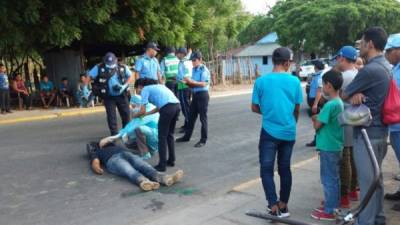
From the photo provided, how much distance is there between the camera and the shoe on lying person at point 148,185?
6.10 m

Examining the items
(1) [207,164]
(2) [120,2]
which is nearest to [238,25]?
(2) [120,2]

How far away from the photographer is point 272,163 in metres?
4.82

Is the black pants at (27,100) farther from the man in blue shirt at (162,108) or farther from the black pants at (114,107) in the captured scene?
the man in blue shirt at (162,108)

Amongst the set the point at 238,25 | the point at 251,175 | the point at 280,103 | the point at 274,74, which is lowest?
the point at 251,175

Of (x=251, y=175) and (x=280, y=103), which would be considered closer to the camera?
(x=280, y=103)

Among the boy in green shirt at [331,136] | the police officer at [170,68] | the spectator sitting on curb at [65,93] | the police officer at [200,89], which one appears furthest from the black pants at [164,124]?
the spectator sitting on curb at [65,93]

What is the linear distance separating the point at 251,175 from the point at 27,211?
3.09 metres

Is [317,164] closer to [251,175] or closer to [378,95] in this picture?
[251,175]

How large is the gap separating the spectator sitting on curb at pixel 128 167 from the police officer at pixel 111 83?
1.64 metres

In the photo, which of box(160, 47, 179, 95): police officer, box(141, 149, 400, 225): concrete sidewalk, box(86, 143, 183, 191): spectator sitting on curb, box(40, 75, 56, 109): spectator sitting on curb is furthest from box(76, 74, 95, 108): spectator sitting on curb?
box(141, 149, 400, 225): concrete sidewalk

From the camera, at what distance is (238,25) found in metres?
26.6

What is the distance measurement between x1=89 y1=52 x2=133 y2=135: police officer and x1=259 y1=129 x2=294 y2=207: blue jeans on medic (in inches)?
176

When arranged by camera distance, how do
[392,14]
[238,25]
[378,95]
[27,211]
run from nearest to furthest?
1. [378,95]
2. [27,211]
3. [238,25]
4. [392,14]

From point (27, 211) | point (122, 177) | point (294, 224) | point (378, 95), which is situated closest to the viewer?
point (378, 95)
